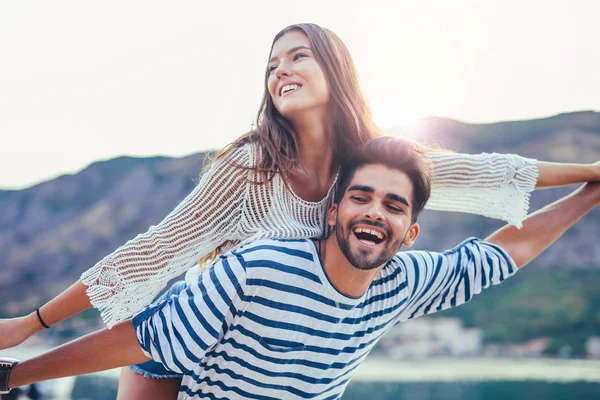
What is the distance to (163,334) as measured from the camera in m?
1.17

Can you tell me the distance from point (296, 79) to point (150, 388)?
68cm

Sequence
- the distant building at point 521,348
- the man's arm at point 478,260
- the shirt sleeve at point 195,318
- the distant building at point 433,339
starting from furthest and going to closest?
1. the distant building at point 433,339
2. the distant building at point 521,348
3. the man's arm at point 478,260
4. the shirt sleeve at point 195,318

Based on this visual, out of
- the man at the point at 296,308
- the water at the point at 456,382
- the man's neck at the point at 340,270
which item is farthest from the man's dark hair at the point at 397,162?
the water at the point at 456,382

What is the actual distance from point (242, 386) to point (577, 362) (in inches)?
458

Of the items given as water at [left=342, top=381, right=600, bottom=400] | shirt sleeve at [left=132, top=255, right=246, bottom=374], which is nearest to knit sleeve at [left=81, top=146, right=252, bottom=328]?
shirt sleeve at [left=132, top=255, right=246, bottom=374]

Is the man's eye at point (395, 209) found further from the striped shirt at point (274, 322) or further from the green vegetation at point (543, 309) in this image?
the green vegetation at point (543, 309)

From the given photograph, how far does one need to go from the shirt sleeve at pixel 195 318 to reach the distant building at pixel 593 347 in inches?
488

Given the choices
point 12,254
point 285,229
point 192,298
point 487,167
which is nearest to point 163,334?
point 192,298

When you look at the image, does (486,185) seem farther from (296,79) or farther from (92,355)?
(92,355)

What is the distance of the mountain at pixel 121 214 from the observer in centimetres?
1292

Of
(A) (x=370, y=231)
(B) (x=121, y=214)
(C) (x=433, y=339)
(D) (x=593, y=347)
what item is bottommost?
(D) (x=593, y=347)

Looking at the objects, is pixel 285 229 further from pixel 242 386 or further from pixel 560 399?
pixel 560 399

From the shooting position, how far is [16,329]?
1342 mm

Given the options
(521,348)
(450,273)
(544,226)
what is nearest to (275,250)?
(450,273)
